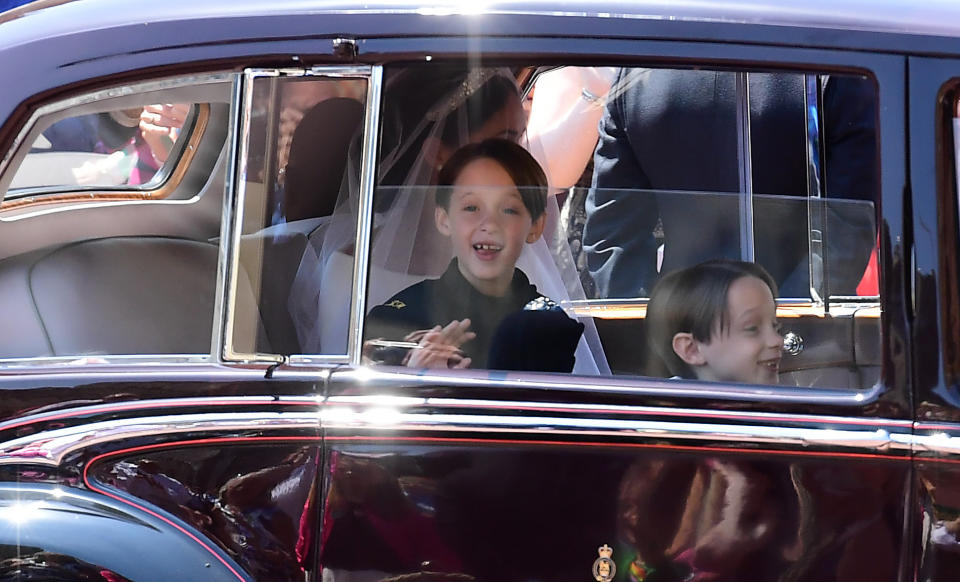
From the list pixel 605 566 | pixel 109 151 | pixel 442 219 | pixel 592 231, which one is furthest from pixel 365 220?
pixel 109 151

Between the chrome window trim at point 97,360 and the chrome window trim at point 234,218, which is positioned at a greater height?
the chrome window trim at point 234,218

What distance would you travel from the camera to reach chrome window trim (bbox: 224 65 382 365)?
1.73 meters

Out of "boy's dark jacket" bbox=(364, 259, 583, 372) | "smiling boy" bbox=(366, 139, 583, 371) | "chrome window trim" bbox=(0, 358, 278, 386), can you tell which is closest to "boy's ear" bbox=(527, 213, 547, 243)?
"smiling boy" bbox=(366, 139, 583, 371)

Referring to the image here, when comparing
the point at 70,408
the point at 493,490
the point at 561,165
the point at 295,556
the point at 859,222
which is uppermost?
the point at 561,165

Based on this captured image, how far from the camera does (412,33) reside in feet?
A: 5.57

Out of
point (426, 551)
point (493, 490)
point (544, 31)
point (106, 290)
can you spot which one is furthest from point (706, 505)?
point (106, 290)

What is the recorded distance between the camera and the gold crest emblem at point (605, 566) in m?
1.63

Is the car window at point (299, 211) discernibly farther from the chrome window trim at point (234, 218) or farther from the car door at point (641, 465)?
the car door at point (641, 465)

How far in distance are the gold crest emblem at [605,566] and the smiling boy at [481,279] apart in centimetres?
36

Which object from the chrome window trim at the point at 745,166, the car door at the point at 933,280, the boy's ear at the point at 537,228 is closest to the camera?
the car door at the point at 933,280

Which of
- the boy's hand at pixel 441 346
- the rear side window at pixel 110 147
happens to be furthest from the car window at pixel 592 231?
the rear side window at pixel 110 147

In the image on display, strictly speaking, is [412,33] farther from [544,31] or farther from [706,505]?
[706,505]

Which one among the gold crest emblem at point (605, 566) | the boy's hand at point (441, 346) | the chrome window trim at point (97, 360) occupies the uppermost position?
the boy's hand at point (441, 346)

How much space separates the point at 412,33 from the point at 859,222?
2.95 ft
